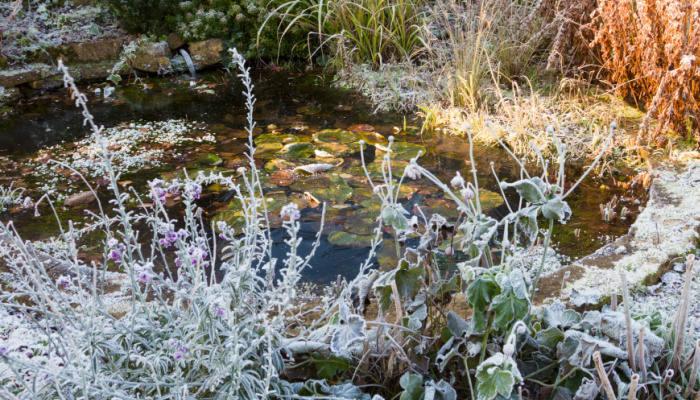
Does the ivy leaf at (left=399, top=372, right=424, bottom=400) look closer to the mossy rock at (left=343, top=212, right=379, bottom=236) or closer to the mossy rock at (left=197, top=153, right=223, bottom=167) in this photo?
the mossy rock at (left=343, top=212, right=379, bottom=236)

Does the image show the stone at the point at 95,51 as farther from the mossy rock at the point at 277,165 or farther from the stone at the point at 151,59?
the mossy rock at the point at 277,165

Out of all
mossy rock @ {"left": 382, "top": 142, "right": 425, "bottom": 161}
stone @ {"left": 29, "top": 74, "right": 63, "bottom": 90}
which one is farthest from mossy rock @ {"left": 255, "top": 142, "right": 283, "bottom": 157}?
stone @ {"left": 29, "top": 74, "right": 63, "bottom": 90}

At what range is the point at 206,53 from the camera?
17.8 ft

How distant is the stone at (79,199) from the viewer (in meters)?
2.89

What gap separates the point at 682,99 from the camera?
286 cm

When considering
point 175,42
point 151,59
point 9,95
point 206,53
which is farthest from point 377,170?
point 9,95

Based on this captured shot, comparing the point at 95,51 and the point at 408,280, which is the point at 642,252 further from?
the point at 95,51

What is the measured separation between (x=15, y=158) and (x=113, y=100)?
4.16 feet

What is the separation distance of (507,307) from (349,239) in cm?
145

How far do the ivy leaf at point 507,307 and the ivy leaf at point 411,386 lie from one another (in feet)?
0.76

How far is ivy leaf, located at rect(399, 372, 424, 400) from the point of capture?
1177mm

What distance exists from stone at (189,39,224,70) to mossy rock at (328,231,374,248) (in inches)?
136

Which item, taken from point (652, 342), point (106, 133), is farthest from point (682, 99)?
point (106, 133)

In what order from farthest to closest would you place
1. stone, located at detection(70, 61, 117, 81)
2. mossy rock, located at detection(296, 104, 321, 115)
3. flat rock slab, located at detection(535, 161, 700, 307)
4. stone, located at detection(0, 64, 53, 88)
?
stone, located at detection(70, 61, 117, 81), stone, located at detection(0, 64, 53, 88), mossy rock, located at detection(296, 104, 321, 115), flat rock slab, located at detection(535, 161, 700, 307)
